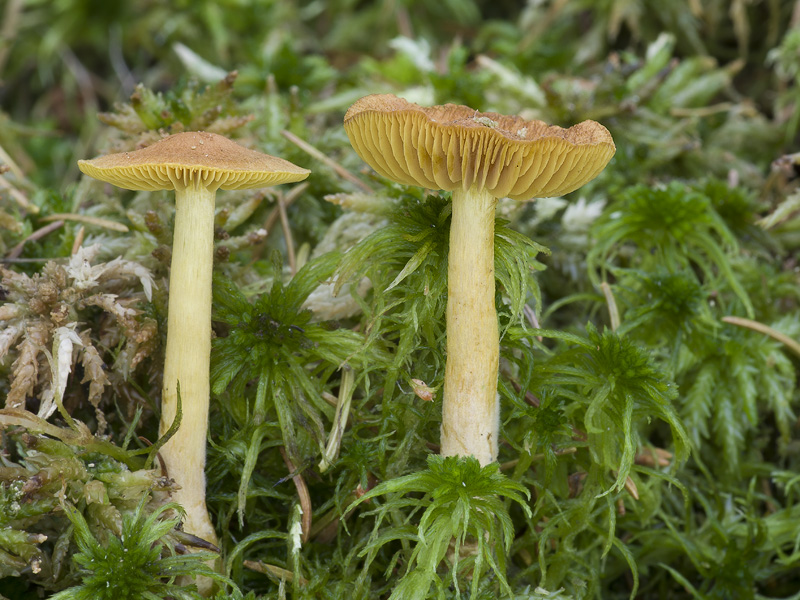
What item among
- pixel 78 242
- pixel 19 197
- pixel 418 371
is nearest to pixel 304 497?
pixel 418 371

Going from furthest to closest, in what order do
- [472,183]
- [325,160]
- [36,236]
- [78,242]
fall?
[325,160]
[36,236]
[78,242]
[472,183]

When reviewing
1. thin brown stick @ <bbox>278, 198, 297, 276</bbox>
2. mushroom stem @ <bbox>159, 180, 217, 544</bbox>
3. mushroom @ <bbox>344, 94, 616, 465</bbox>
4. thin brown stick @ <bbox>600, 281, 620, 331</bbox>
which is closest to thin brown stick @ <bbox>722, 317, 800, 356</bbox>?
thin brown stick @ <bbox>600, 281, 620, 331</bbox>

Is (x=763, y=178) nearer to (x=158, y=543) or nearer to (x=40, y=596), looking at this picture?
(x=158, y=543)

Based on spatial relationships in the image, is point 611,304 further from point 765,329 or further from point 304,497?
point 304,497

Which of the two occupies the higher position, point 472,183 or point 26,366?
point 472,183

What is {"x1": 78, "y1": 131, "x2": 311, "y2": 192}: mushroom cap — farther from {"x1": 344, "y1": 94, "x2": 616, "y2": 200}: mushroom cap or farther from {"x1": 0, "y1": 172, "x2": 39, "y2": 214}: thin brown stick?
{"x1": 0, "y1": 172, "x2": 39, "y2": 214}: thin brown stick

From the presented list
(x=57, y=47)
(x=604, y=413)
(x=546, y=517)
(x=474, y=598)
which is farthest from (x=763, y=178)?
(x=57, y=47)

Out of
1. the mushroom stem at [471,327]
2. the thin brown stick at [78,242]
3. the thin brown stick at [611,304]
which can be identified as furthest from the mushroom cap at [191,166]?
the thin brown stick at [611,304]
